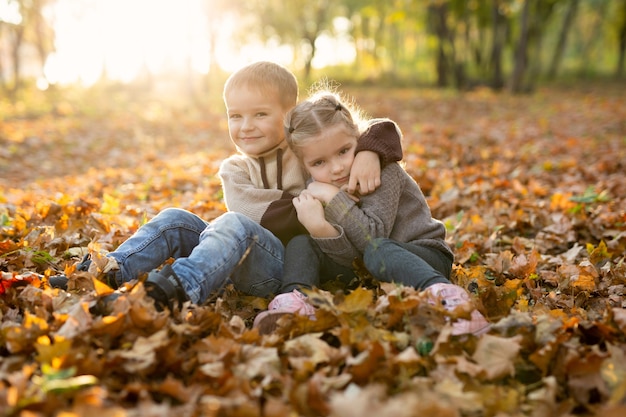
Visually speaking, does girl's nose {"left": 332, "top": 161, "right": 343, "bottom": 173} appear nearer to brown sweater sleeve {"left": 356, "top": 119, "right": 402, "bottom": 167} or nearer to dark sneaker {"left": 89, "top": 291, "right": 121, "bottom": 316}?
brown sweater sleeve {"left": 356, "top": 119, "right": 402, "bottom": 167}

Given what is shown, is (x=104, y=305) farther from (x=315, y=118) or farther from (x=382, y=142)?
(x=382, y=142)

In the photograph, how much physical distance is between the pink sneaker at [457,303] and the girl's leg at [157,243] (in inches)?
50.8

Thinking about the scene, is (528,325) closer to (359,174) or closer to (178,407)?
(359,174)

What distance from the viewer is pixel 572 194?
4.92m

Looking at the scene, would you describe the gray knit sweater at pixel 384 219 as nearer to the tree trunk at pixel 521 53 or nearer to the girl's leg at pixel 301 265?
the girl's leg at pixel 301 265

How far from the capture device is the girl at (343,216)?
256 cm

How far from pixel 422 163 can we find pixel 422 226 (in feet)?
13.4

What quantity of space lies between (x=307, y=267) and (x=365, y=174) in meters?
0.53

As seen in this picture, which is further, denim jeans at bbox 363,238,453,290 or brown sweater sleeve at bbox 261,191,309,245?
brown sweater sleeve at bbox 261,191,309,245

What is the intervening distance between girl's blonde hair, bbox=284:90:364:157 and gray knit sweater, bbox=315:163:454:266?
32 centimetres

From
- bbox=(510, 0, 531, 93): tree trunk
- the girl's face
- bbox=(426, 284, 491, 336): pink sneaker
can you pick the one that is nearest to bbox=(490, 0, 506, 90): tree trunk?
bbox=(510, 0, 531, 93): tree trunk

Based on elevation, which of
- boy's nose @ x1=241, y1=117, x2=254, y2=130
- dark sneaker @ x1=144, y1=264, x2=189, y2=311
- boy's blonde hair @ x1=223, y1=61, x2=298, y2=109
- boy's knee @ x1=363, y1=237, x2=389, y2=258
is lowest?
dark sneaker @ x1=144, y1=264, x2=189, y2=311

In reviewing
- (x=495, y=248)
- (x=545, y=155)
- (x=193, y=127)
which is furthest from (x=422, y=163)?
(x=193, y=127)

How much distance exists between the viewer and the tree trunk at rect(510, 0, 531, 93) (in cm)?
1468
